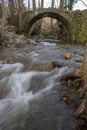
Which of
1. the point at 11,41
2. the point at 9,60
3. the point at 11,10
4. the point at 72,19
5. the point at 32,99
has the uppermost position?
the point at 11,10

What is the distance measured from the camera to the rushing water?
4703 mm

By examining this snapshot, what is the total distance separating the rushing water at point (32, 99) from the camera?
470 cm

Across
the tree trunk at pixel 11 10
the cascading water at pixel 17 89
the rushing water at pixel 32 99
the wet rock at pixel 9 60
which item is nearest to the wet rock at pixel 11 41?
the wet rock at pixel 9 60

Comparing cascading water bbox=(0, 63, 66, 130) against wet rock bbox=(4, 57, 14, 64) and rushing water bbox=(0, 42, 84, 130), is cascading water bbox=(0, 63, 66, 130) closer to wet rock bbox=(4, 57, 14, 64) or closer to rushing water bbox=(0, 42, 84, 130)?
rushing water bbox=(0, 42, 84, 130)

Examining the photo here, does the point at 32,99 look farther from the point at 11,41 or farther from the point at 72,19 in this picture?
the point at 72,19

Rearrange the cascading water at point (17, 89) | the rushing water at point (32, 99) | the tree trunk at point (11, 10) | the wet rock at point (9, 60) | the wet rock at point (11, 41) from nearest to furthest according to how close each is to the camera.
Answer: the rushing water at point (32, 99), the cascading water at point (17, 89), the wet rock at point (9, 60), the wet rock at point (11, 41), the tree trunk at point (11, 10)

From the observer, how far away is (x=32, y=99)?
19.4 feet

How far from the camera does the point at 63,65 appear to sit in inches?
330

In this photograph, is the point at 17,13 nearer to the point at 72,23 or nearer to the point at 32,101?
the point at 72,23

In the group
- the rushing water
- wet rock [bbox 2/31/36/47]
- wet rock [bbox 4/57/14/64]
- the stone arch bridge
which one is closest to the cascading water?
the rushing water

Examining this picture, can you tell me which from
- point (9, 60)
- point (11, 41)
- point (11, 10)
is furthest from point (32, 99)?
point (11, 10)

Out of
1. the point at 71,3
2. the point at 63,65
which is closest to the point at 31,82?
the point at 63,65

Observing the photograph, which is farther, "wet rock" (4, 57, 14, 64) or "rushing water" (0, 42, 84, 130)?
"wet rock" (4, 57, 14, 64)

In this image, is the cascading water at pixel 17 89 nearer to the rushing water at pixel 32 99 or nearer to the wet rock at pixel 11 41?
the rushing water at pixel 32 99
